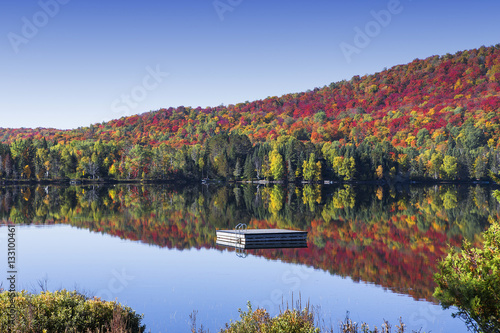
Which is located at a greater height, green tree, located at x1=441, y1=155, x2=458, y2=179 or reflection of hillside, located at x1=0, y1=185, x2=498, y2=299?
green tree, located at x1=441, y1=155, x2=458, y2=179

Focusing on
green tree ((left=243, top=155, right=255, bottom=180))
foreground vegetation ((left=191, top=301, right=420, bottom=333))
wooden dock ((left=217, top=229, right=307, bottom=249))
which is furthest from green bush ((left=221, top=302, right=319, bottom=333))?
green tree ((left=243, top=155, right=255, bottom=180))

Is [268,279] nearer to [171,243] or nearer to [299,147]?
[171,243]

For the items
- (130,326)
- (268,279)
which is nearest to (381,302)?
(268,279)

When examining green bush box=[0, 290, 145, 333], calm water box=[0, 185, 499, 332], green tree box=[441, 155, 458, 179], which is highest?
green tree box=[441, 155, 458, 179]

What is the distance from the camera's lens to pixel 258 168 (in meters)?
142

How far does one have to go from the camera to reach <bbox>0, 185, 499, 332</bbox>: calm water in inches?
779

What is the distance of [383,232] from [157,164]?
101 metres

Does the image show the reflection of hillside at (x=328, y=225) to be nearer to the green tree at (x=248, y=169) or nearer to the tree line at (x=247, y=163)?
the tree line at (x=247, y=163)

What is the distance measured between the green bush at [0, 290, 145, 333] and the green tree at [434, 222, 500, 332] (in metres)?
6.59

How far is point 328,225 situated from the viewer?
4344 centimetres

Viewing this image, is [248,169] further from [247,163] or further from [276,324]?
[276,324]

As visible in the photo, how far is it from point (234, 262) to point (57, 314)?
17.4 m

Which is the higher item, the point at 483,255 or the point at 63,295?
the point at 483,255

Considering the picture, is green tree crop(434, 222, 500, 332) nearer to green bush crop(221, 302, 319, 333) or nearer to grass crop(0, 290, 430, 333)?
grass crop(0, 290, 430, 333)
